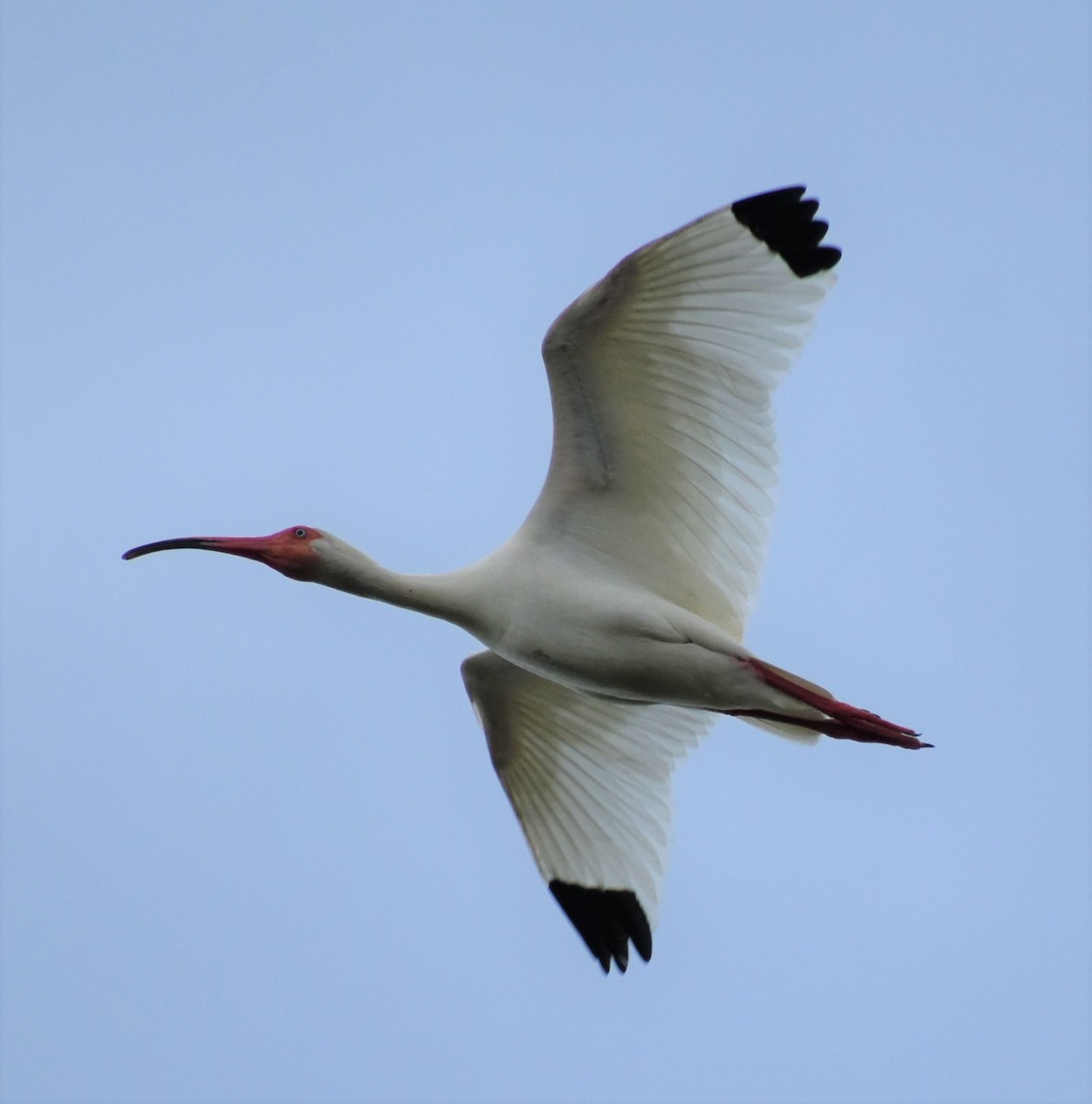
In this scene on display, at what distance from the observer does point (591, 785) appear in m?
12.4

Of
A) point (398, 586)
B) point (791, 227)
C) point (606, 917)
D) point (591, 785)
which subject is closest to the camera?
point (791, 227)

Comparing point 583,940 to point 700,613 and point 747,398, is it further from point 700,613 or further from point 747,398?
point 747,398

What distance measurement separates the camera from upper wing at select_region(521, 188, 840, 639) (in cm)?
1044

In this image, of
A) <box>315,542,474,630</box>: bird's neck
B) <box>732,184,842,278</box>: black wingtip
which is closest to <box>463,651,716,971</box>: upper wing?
<box>315,542,474,630</box>: bird's neck

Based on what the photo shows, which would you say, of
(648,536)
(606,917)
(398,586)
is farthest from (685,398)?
(606,917)

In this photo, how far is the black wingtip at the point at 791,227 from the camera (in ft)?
34.1

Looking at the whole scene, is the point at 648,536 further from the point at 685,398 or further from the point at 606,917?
the point at 606,917

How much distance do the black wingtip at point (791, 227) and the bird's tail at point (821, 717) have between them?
240 cm

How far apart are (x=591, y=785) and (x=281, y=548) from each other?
2.70m

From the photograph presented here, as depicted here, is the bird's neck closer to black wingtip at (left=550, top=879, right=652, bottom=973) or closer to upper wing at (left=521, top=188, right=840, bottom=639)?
upper wing at (left=521, top=188, right=840, bottom=639)

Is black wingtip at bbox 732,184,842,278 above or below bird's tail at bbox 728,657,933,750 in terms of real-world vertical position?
above

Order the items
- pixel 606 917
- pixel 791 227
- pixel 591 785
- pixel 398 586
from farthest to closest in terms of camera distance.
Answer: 1. pixel 591 785
2. pixel 606 917
3. pixel 398 586
4. pixel 791 227

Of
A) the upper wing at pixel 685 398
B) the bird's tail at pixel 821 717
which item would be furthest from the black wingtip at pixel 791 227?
the bird's tail at pixel 821 717

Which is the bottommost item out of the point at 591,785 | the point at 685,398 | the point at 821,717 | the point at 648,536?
the point at 591,785
